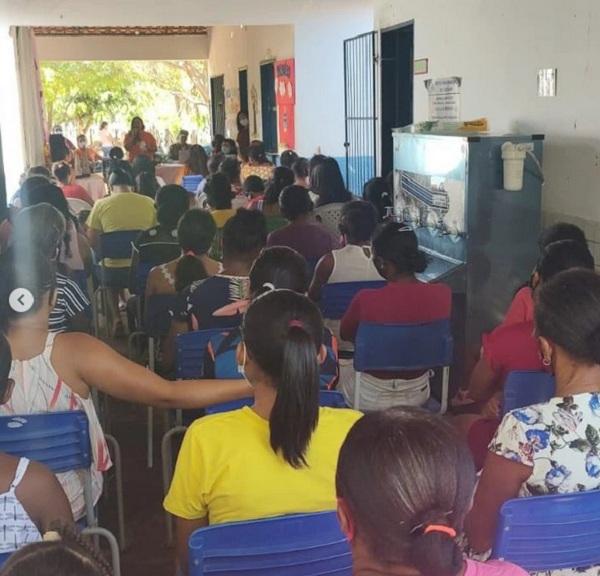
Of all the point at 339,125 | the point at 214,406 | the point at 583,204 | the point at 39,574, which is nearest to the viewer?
the point at 39,574

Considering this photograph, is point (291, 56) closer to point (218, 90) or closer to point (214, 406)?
point (218, 90)

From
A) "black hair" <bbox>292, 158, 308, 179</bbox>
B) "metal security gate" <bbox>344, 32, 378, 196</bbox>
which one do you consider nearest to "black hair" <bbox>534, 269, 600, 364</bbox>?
"black hair" <bbox>292, 158, 308, 179</bbox>

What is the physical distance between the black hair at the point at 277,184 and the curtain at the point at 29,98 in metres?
7.28

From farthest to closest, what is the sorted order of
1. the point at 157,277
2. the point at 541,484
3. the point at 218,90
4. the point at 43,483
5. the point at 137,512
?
1. the point at 218,90
2. the point at 157,277
3. the point at 137,512
4. the point at 541,484
5. the point at 43,483

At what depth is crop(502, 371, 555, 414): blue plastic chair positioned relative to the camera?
219 cm

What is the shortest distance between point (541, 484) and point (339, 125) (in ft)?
25.1

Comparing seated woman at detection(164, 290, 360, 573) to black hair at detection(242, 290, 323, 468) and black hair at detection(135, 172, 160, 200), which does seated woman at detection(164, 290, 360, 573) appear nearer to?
black hair at detection(242, 290, 323, 468)

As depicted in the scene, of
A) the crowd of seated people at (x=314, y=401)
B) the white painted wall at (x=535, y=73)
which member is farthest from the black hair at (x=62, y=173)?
the crowd of seated people at (x=314, y=401)

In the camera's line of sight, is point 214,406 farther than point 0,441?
Yes

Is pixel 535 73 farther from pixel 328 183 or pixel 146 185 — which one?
pixel 146 185

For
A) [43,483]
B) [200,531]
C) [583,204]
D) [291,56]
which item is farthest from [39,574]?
[291,56]

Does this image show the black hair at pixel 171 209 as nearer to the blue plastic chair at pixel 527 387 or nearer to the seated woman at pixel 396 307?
the seated woman at pixel 396 307

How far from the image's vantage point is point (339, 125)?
352 inches

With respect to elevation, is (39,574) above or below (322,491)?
above
